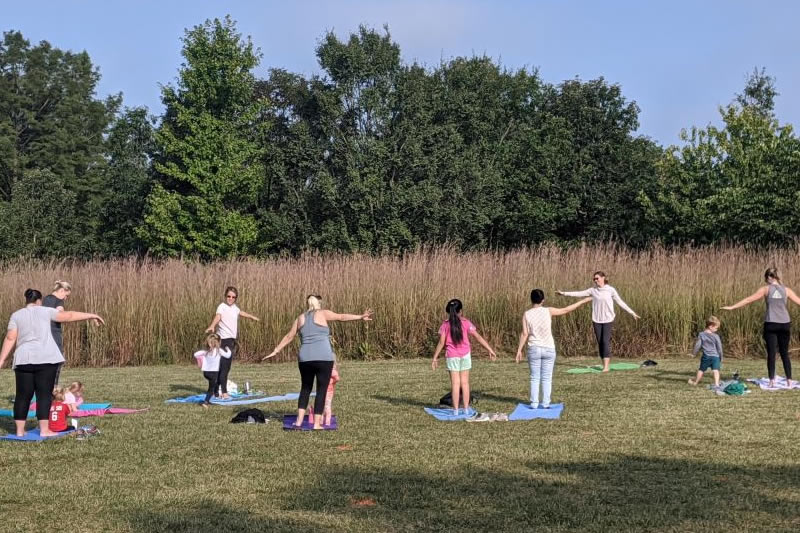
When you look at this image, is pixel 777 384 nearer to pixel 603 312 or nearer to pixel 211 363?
pixel 603 312

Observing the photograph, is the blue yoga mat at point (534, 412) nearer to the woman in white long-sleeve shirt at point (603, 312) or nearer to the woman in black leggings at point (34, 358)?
the woman in white long-sleeve shirt at point (603, 312)

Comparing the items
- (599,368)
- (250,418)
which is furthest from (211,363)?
(599,368)

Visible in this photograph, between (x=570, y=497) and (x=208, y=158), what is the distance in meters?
32.5

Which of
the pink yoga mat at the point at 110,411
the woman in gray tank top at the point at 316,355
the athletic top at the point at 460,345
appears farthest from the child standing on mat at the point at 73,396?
the athletic top at the point at 460,345

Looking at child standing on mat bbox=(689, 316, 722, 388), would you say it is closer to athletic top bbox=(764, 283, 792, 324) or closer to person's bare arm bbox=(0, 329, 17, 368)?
athletic top bbox=(764, 283, 792, 324)

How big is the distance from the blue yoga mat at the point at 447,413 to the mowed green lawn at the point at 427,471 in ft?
0.72

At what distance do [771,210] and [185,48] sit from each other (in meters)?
21.9

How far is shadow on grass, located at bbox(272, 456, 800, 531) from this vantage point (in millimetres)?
Answer: 6391

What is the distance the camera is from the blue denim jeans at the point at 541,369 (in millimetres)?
11623

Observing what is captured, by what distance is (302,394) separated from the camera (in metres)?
10.5

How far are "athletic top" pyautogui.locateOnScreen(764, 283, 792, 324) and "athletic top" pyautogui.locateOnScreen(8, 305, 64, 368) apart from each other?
29.6 feet

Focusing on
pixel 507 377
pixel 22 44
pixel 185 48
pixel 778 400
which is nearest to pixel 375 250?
pixel 185 48

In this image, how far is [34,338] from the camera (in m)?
10.1

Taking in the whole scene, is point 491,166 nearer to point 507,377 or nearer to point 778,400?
point 507,377
